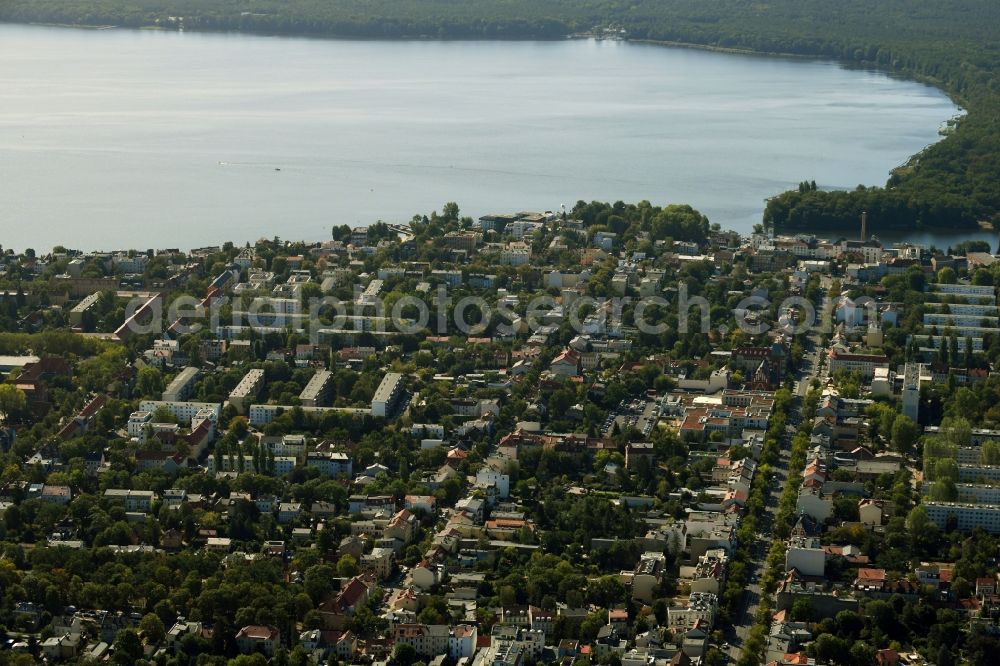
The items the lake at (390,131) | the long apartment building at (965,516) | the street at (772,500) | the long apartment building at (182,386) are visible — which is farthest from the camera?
the lake at (390,131)

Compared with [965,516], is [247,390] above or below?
below

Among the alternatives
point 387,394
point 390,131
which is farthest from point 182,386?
point 390,131

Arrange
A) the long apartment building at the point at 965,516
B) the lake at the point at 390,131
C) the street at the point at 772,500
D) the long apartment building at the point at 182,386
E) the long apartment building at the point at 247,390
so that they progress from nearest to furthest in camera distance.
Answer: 1. the street at the point at 772,500
2. the long apartment building at the point at 965,516
3. the long apartment building at the point at 247,390
4. the long apartment building at the point at 182,386
5. the lake at the point at 390,131

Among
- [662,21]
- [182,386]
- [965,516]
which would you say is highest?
[662,21]

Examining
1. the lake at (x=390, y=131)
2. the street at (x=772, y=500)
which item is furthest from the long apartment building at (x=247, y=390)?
the lake at (x=390, y=131)

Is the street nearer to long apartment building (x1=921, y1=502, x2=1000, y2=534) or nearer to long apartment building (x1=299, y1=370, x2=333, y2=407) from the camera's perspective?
long apartment building (x1=921, y1=502, x2=1000, y2=534)

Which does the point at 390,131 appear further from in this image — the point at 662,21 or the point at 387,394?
the point at 662,21

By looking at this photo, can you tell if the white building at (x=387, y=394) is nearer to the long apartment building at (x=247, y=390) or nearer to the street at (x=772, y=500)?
the long apartment building at (x=247, y=390)

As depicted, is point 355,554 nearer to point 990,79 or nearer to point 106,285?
point 106,285

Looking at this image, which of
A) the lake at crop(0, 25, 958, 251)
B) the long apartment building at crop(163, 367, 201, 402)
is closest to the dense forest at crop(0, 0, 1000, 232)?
the lake at crop(0, 25, 958, 251)
